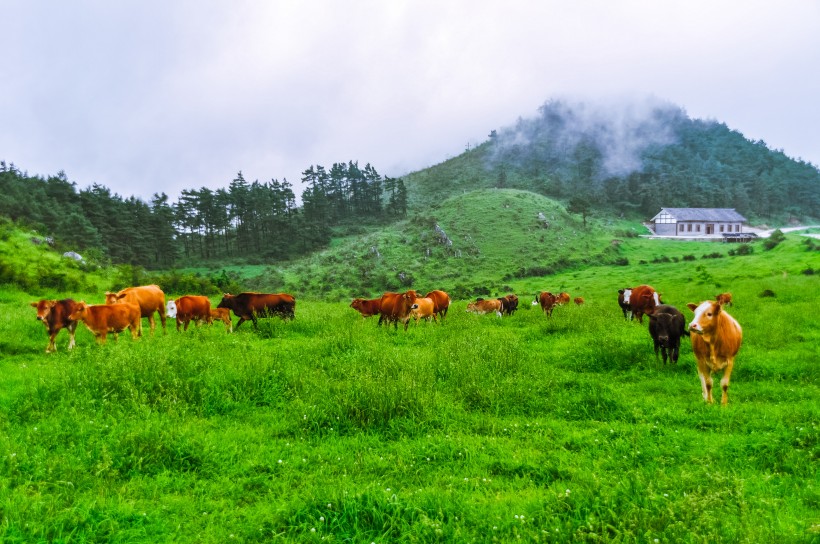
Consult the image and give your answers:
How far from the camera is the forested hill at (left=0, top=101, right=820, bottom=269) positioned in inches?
2544

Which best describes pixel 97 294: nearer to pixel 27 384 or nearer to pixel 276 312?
pixel 276 312

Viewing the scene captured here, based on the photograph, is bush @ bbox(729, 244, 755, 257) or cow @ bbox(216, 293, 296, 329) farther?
bush @ bbox(729, 244, 755, 257)

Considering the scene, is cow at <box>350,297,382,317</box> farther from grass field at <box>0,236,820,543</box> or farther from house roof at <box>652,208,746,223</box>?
house roof at <box>652,208,746,223</box>

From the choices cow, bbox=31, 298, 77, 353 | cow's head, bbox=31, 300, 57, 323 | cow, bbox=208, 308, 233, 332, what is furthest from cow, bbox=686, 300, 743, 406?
cow's head, bbox=31, 300, 57, 323

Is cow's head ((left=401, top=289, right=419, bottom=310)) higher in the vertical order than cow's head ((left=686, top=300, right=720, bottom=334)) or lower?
lower

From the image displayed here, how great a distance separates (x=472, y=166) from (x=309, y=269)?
397 feet

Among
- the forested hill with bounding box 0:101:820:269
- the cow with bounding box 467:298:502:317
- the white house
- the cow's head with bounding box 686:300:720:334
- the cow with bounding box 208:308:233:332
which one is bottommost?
the cow with bounding box 467:298:502:317

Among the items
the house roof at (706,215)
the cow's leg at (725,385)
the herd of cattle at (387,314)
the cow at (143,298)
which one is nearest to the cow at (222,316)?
the herd of cattle at (387,314)

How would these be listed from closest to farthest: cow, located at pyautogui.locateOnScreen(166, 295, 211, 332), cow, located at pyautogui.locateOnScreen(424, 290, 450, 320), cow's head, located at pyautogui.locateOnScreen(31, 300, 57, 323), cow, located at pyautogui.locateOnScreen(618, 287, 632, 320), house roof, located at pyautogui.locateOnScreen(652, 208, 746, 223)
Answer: cow's head, located at pyautogui.locateOnScreen(31, 300, 57, 323) → cow, located at pyautogui.locateOnScreen(166, 295, 211, 332) → cow, located at pyautogui.locateOnScreen(618, 287, 632, 320) → cow, located at pyautogui.locateOnScreen(424, 290, 450, 320) → house roof, located at pyautogui.locateOnScreen(652, 208, 746, 223)

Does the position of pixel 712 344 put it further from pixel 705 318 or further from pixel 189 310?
pixel 189 310

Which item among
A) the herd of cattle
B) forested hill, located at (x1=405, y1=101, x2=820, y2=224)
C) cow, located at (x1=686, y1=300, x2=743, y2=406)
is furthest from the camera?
forested hill, located at (x1=405, y1=101, x2=820, y2=224)

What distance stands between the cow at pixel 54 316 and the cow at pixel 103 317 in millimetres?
226

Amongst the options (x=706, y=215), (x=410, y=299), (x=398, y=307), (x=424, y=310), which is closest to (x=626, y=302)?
(x=424, y=310)

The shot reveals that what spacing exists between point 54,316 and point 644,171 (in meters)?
167
